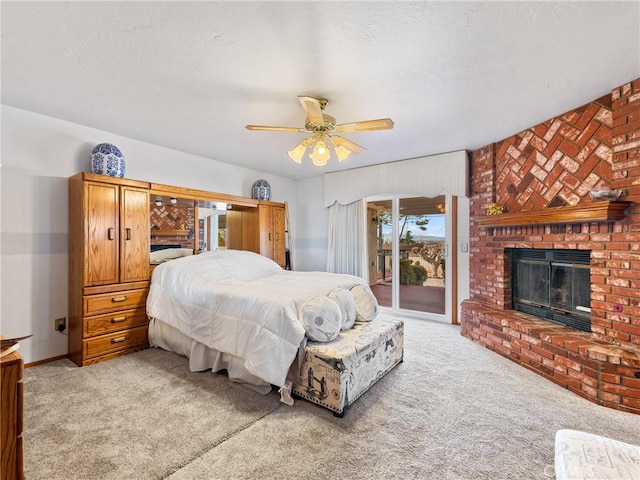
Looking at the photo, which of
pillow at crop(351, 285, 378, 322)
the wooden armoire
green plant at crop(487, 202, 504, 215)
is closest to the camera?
pillow at crop(351, 285, 378, 322)

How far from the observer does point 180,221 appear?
3781 millimetres

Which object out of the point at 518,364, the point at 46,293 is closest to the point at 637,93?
the point at 518,364

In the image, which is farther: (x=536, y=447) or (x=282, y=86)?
(x=282, y=86)

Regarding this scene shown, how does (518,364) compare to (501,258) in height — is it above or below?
below

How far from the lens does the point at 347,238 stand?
199 inches

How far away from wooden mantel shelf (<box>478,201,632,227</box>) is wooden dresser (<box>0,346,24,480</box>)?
11.4ft

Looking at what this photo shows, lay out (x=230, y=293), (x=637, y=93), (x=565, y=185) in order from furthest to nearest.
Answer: (x=565, y=185) < (x=230, y=293) < (x=637, y=93)

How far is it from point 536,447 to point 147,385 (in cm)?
273

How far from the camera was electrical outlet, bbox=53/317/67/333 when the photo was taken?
2879 millimetres

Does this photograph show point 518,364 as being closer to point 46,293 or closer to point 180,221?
point 180,221

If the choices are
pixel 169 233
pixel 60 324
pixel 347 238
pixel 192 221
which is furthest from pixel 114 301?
pixel 347 238

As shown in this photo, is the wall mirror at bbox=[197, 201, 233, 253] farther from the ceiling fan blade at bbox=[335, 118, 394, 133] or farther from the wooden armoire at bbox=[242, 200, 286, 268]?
the ceiling fan blade at bbox=[335, 118, 394, 133]

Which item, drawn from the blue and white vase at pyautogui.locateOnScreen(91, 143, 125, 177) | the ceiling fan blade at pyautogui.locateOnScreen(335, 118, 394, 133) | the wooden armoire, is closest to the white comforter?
the wooden armoire

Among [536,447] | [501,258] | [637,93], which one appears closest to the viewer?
[536,447]
